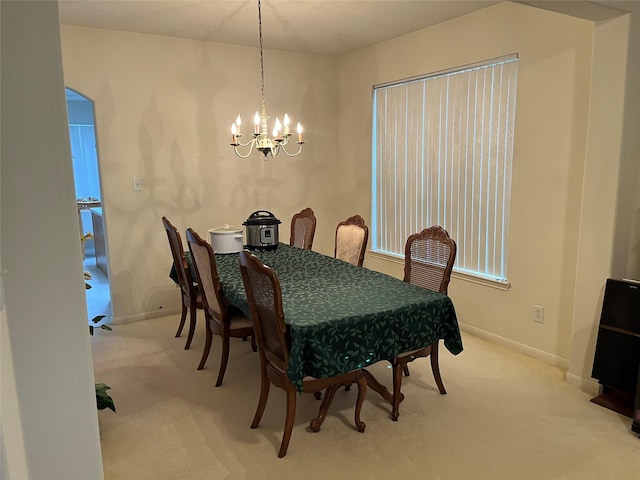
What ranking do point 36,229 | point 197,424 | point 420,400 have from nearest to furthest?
point 36,229
point 197,424
point 420,400

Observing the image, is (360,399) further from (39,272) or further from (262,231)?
(39,272)

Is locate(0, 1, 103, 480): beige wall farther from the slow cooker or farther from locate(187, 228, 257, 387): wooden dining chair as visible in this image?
the slow cooker

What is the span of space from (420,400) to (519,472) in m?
0.75

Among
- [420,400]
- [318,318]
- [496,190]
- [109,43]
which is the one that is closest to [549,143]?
[496,190]

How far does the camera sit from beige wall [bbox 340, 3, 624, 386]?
3.00 metres

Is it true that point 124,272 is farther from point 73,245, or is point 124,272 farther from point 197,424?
point 73,245

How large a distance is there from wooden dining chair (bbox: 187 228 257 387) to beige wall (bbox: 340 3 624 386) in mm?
1968

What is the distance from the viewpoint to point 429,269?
2994mm

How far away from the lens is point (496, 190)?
363 centimetres

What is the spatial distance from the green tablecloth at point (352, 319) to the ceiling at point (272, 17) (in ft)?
6.39

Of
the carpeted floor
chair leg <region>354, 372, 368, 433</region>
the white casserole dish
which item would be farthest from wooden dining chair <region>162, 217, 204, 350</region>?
chair leg <region>354, 372, 368, 433</region>

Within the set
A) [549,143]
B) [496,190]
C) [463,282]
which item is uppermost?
[549,143]

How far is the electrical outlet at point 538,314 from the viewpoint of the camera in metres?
3.39

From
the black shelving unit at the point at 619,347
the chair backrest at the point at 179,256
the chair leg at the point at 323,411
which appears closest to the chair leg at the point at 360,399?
the chair leg at the point at 323,411
